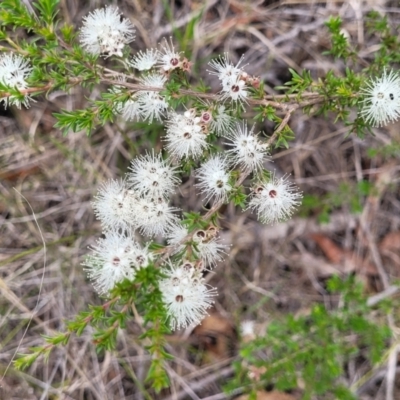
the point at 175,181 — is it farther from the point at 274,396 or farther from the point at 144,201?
the point at 274,396

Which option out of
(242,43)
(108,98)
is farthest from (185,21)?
(108,98)

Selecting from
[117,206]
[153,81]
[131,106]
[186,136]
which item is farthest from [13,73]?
[186,136]

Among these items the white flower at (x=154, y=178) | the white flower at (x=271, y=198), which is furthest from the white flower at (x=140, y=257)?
the white flower at (x=271, y=198)

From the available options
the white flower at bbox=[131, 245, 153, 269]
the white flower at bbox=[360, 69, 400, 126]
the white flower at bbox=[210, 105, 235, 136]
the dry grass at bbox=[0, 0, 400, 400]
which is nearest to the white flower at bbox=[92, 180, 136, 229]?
the white flower at bbox=[131, 245, 153, 269]

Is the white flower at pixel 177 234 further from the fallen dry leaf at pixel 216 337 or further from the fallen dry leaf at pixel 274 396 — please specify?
the fallen dry leaf at pixel 274 396

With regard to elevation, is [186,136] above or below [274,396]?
above
